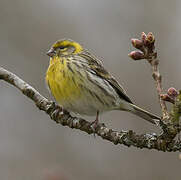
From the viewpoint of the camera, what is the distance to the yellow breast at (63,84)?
462 centimetres

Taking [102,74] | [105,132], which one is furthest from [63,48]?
[105,132]

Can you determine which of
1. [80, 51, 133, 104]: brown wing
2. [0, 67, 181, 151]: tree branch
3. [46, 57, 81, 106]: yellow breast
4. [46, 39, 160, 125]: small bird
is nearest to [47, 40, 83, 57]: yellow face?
[46, 39, 160, 125]: small bird

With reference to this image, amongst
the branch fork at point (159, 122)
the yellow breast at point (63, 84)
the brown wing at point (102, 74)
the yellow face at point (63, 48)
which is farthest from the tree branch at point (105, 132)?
the yellow face at point (63, 48)

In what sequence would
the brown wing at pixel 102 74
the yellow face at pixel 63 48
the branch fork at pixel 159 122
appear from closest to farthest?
the branch fork at pixel 159 122 < the brown wing at pixel 102 74 < the yellow face at pixel 63 48

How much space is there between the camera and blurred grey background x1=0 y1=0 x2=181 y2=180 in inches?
241

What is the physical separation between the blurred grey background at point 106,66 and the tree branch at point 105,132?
1.54 m

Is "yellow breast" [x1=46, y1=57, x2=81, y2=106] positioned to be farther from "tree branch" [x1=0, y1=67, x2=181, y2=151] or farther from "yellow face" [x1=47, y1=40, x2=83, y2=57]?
"tree branch" [x1=0, y1=67, x2=181, y2=151]

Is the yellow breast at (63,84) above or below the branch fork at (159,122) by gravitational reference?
above

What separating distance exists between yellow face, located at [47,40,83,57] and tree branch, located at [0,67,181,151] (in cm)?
139

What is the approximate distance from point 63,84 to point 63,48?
36.8 inches

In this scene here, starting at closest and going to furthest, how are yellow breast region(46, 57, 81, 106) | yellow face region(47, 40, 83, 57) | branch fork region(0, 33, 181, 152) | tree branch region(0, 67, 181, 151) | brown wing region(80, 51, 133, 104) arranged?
branch fork region(0, 33, 181, 152) → tree branch region(0, 67, 181, 151) → yellow breast region(46, 57, 81, 106) → brown wing region(80, 51, 133, 104) → yellow face region(47, 40, 83, 57)

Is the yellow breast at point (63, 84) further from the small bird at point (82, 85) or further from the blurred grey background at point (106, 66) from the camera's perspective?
the blurred grey background at point (106, 66)

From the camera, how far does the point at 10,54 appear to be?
8.13m
